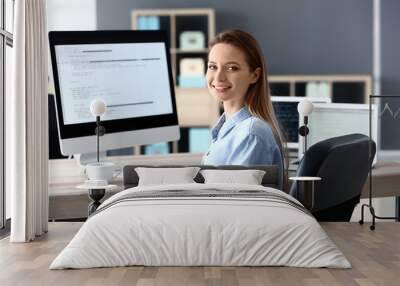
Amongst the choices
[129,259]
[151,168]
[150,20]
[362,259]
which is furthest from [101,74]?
[150,20]

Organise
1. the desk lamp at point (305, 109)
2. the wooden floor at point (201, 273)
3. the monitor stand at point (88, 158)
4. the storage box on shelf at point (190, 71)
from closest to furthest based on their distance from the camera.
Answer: the wooden floor at point (201, 273) → the monitor stand at point (88, 158) → the desk lamp at point (305, 109) → the storage box on shelf at point (190, 71)

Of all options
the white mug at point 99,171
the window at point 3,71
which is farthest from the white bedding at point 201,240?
the window at point 3,71

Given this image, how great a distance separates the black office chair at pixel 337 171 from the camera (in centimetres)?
340

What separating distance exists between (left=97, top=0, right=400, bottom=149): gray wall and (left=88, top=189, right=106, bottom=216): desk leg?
5188 millimetres

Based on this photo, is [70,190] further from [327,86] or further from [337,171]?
[327,86]

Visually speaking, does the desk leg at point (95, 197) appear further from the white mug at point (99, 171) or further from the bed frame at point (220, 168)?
the bed frame at point (220, 168)

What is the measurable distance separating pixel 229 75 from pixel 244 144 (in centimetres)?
44

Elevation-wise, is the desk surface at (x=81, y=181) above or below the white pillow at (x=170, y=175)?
below

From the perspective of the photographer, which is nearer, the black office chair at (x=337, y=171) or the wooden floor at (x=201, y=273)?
the wooden floor at (x=201, y=273)

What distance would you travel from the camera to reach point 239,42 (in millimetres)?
3938

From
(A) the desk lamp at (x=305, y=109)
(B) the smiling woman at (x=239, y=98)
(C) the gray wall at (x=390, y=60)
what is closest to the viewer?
(B) the smiling woman at (x=239, y=98)

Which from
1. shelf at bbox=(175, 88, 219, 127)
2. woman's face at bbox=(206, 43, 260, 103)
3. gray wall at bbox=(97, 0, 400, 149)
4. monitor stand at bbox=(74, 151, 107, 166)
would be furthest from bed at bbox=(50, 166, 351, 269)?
gray wall at bbox=(97, 0, 400, 149)

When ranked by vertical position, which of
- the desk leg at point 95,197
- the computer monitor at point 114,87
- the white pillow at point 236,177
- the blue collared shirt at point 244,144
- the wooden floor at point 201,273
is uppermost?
the computer monitor at point 114,87

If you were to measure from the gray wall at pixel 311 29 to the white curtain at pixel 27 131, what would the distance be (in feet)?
15.7
